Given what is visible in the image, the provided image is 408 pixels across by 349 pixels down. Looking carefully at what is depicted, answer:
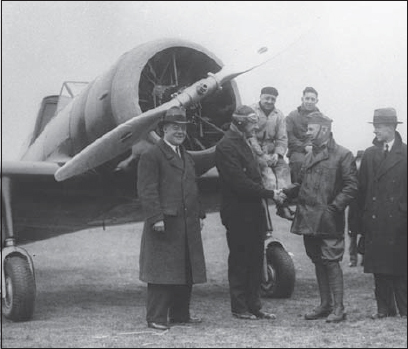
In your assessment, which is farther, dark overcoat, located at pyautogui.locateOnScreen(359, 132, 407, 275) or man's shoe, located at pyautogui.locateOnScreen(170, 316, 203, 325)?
man's shoe, located at pyautogui.locateOnScreen(170, 316, 203, 325)

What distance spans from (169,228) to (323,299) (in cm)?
139

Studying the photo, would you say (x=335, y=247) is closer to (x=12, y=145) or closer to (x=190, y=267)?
(x=190, y=267)

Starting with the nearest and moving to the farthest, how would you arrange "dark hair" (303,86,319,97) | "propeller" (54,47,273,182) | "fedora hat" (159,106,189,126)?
"fedora hat" (159,106,189,126), "propeller" (54,47,273,182), "dark hair" (303,86,319,97)

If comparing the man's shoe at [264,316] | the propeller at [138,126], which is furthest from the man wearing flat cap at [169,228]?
the man's shoe at [264,316]

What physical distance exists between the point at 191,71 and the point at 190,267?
6.56ft

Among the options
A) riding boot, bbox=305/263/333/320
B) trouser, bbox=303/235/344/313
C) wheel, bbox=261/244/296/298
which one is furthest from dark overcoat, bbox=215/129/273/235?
wheel, bbox=261/244/296/298

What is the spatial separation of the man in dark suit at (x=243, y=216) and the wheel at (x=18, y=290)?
2.03m

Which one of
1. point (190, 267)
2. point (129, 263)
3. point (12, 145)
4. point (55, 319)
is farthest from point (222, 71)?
→ point (129, 263)

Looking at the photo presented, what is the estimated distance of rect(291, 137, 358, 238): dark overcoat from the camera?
5.43 m

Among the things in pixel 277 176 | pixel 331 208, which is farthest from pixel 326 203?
pixel 277 176

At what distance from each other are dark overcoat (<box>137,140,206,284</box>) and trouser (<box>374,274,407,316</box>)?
1.38 meters

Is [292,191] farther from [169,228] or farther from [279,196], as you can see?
[169,228]

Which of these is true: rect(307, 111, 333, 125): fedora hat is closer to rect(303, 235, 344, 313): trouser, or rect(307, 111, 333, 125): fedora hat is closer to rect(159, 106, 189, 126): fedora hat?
rect(303, 235, 344, 313): trouser

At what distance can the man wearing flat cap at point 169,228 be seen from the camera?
5.31 m
